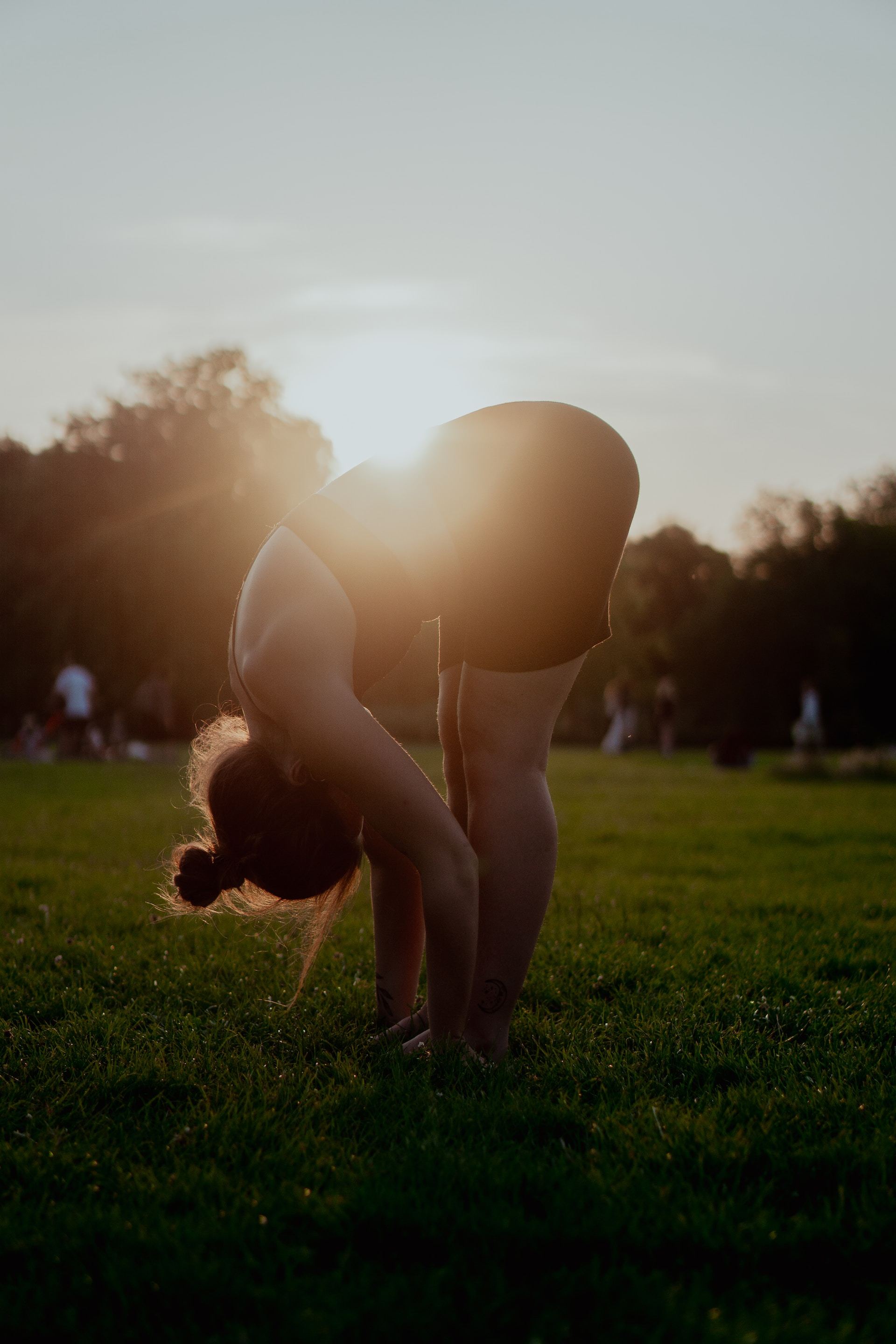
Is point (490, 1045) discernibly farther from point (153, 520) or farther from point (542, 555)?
point (153, 520)

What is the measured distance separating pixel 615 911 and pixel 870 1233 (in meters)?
3.02

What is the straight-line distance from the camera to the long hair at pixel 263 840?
2.59 m

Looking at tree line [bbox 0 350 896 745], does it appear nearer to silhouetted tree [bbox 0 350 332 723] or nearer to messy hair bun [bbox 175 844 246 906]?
silhouetted tree [bbox 0 350 332 723]

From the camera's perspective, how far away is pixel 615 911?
487cm

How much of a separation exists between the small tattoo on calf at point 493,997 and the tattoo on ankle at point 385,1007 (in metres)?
0.42

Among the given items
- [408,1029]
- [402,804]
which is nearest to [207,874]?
[402,804]

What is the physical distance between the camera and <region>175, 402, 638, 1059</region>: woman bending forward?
2.48 m

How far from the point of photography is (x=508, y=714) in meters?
2.78

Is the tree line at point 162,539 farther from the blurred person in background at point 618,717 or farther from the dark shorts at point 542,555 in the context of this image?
the dark shorts at point 542,555

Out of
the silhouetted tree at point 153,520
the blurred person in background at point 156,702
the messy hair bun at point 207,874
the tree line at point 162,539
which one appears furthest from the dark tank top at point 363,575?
the silhouetted tree at point 153,520

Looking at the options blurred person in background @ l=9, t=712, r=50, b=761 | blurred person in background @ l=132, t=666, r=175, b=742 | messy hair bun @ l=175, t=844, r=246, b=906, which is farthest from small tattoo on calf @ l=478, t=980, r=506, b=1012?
blurred person in background @ l=132, t=666, r=175, b=742

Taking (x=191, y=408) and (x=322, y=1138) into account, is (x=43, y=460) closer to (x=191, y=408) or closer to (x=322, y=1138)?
(x=191, y=408)

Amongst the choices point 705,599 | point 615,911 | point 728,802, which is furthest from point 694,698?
point 615,911

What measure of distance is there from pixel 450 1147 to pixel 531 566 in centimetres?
143
